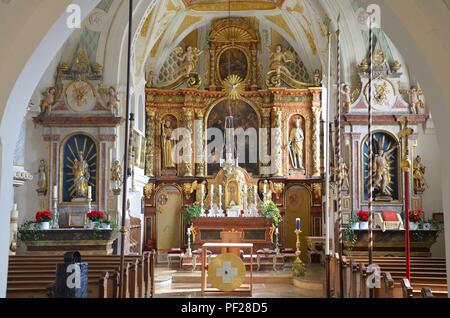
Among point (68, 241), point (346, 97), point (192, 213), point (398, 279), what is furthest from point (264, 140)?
point (398, 279)

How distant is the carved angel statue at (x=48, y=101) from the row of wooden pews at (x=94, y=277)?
18.5ft

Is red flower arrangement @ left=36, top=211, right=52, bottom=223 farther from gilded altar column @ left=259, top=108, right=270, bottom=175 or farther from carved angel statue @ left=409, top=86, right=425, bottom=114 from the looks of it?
carved angel statue @ left=409, top=86, right=425, bottom=114

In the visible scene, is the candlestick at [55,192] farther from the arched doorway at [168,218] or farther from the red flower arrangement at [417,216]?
the red flower arrangement at [417,216]

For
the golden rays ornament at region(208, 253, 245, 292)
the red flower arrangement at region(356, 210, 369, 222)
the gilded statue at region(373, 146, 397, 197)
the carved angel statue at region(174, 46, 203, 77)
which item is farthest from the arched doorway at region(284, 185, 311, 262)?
the golden rays ornament at region(208, 253, 245, 292)

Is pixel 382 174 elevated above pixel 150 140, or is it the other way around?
pixel 150 140

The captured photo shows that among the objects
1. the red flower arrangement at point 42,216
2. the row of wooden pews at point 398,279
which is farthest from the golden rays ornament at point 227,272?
the red flower arrangement at point 42,216

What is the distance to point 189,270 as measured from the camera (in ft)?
52.8

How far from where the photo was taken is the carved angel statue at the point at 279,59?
20.1 meters

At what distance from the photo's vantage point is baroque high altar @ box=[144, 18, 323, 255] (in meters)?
19.6

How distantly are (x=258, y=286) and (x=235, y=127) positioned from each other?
8.12m

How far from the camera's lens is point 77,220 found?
49.8 feet

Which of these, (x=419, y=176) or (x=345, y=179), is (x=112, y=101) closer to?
(x=345, y=179)
